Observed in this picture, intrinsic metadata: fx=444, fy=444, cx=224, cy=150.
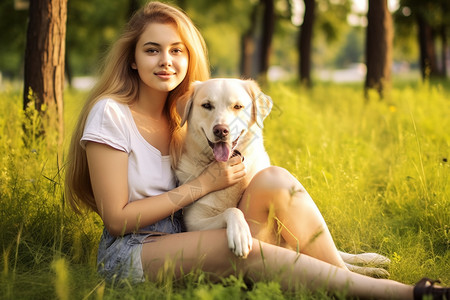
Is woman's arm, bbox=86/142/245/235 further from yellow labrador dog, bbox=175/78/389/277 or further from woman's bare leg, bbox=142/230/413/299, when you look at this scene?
yellow labrador dog, bbox=175/78/389/277

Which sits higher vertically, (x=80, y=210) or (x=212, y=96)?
(x=212, y=96)

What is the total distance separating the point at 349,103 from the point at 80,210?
661 centimetres

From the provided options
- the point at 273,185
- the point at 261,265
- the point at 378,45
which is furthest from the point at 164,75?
the point at 378,45

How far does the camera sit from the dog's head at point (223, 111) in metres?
2.73

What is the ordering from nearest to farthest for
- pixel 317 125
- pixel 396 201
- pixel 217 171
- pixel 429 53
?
pixel 217 171 → pixel 396 201 → pixel 317 125 → pixel 429 53

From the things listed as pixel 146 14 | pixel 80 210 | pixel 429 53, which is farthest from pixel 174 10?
pixel 429 53

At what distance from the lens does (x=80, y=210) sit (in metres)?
3.03

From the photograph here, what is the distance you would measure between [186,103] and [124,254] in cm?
104

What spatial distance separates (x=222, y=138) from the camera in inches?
106

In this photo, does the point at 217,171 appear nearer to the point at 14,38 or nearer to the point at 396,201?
the point at 396,201

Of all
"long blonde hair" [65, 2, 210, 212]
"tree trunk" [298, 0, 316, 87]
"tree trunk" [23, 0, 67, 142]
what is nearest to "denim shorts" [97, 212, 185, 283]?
"long blonde hair" [65, 2, 210, 212]

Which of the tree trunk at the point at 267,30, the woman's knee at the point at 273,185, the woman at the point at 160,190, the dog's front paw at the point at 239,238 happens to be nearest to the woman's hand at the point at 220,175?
the woman at the point at 160,190

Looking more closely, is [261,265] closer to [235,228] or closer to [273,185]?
[235,228]

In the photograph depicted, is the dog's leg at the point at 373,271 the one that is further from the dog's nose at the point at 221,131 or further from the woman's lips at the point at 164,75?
the woman's lips at the point at 164,75
